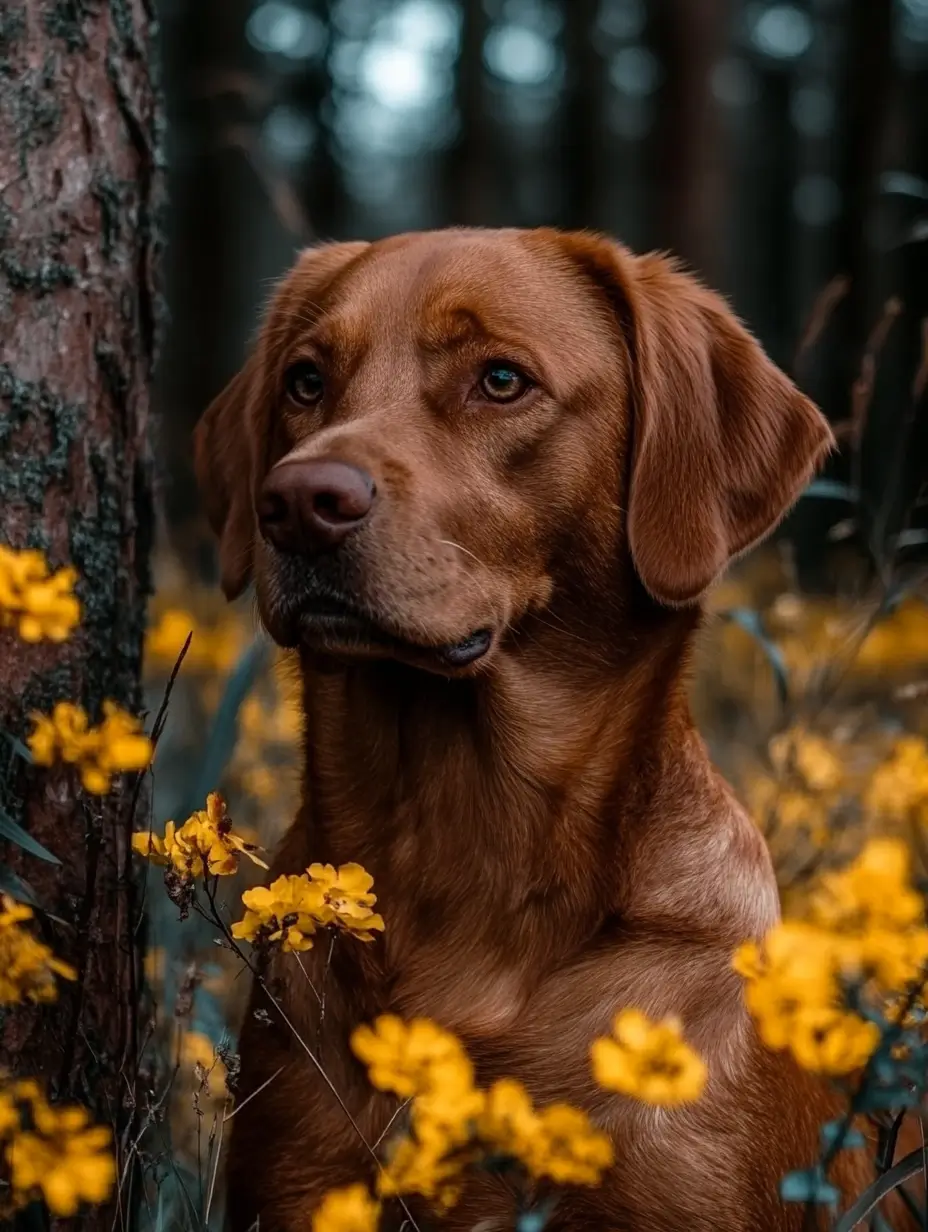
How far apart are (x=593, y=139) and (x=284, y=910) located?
13.9 metres

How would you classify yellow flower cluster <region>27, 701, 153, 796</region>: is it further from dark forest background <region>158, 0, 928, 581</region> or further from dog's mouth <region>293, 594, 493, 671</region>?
dark forest background <region>158, 0, 928, 581</region>

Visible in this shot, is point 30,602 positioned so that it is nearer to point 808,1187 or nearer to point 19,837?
point 19,837

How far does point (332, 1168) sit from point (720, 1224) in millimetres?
624

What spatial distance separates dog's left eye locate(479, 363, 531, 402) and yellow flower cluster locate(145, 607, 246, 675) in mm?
1872

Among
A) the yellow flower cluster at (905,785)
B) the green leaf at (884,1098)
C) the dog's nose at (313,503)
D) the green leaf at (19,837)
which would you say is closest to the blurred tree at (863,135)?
the yellow flower cluster at (905,785)

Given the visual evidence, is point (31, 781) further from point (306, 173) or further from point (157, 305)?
point (306, 173)

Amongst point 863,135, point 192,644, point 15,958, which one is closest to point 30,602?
point 15,958

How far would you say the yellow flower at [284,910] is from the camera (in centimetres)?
193

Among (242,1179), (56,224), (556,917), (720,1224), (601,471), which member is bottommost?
(242,1179)

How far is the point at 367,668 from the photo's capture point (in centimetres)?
292

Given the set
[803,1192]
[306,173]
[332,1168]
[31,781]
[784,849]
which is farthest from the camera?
[306,173]

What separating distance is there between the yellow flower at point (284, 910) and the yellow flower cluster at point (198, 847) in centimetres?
7

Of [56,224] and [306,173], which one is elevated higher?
[56,224]

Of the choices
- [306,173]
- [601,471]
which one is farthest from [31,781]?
[306,173]
